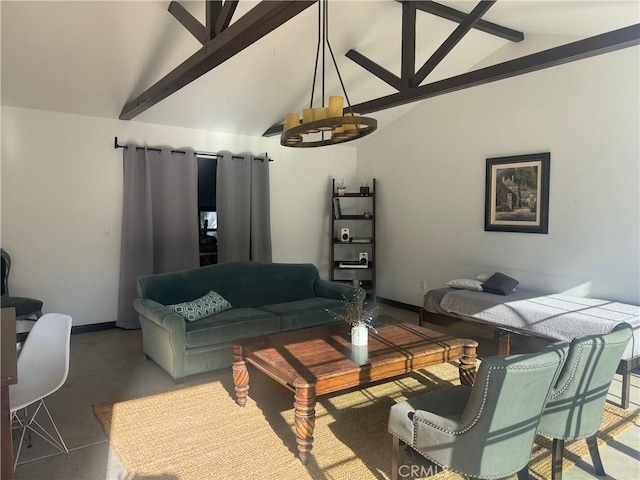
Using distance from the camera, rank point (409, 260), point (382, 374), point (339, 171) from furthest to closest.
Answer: point (339, 171), point (409, 260), point (382, 374)

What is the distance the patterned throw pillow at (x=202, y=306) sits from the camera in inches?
150

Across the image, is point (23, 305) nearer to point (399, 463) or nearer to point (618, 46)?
point (399, 463)

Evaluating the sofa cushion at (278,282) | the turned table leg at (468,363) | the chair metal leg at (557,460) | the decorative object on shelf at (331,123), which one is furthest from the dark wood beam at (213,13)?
the chair metal leg at (557,460)

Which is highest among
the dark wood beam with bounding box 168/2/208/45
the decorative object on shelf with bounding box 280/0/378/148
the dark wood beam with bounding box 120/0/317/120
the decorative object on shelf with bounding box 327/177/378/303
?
the dark wood beam with bounding box 168/2/208/45

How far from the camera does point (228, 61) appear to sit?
4270 mm

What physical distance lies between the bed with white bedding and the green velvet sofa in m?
1.05

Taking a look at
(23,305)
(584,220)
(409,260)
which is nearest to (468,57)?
(584,220)

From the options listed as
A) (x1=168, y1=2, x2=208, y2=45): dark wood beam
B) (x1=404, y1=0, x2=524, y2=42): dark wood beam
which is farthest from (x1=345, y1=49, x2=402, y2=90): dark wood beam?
(x1=168, y1=2, x2=208, y2=45): dark wood beam

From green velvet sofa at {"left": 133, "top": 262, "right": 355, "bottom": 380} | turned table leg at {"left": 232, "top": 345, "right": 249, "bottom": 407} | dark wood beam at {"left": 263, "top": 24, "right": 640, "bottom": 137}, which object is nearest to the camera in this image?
dark wood beam at {"left": 263, "top": 24, "right": 640, "bottom": 137}

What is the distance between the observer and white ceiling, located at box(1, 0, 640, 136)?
3.46m

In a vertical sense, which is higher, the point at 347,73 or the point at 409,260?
the point at 347,73

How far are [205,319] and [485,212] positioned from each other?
3377 millimetres

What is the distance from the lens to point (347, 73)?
498 cm

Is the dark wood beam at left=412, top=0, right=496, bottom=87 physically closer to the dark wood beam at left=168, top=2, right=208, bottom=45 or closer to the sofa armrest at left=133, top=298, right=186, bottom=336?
the dark wood beam at left=168, top=2, right=208, bottom=45
